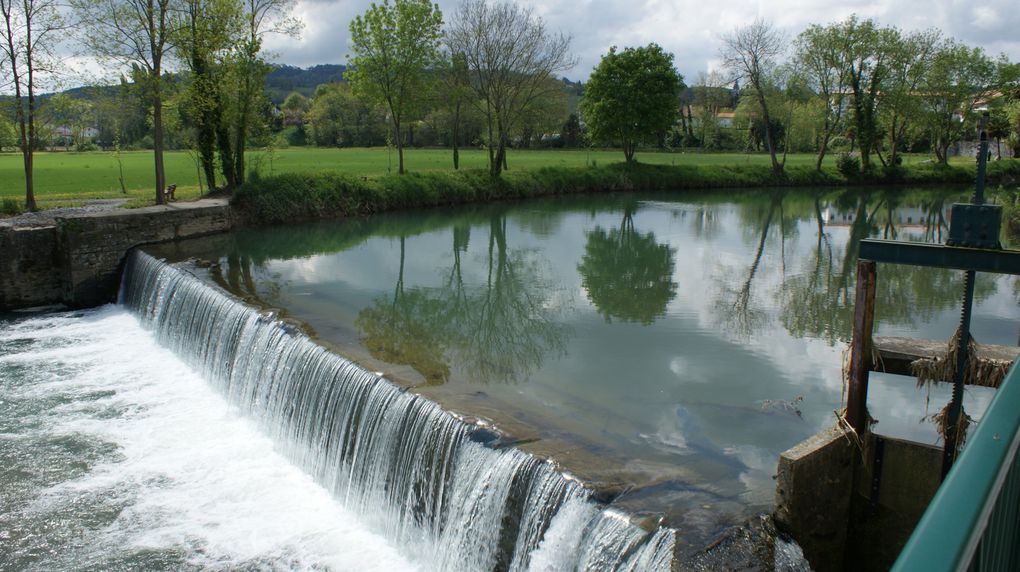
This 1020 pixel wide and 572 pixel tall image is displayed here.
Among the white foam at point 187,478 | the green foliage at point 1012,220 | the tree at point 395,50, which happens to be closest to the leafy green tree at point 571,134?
the tree at point 395,50

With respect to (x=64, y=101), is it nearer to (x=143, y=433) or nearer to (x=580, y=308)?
(x=143, y=433)

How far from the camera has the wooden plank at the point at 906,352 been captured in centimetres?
585

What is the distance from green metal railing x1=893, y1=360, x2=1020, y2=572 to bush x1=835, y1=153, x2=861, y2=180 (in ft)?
154

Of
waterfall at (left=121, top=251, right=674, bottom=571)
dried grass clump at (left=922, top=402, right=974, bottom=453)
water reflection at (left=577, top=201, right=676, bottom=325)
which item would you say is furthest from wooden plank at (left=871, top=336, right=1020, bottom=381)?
→ water reflection at (left=577, top=201, right=676, bottom=325)

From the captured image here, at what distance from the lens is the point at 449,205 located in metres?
29.6

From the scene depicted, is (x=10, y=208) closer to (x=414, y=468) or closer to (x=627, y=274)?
(x=627, y=274)

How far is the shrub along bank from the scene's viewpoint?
23656mm

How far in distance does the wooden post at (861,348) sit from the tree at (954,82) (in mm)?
45170

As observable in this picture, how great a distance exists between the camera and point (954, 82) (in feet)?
147

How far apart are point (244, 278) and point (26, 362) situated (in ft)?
13.6

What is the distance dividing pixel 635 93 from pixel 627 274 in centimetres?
2458

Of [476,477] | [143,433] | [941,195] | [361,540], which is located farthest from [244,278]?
[941,195]

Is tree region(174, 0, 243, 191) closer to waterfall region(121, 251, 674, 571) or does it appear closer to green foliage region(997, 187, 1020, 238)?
waterfall region(121, 251, 674, 571)

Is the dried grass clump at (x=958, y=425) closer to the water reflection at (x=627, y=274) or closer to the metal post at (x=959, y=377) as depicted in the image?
the metal post at (x=959, y=377)
